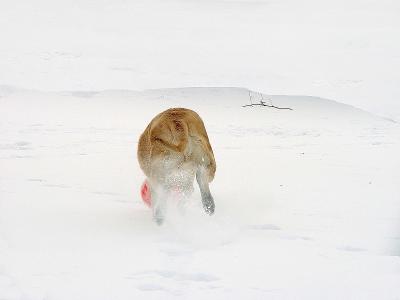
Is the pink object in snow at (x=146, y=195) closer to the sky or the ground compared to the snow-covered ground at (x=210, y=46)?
closer to the ground

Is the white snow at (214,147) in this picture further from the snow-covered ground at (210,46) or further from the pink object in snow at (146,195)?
the pink object in snow at (146,195)

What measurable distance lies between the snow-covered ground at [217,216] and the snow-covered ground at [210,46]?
194 centimetres

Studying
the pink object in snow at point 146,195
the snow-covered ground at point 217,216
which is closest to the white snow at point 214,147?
the snow-covered ground at point 217,216

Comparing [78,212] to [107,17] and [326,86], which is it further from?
[107,17]

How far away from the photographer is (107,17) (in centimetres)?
1608

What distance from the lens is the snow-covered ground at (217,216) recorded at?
146 inches

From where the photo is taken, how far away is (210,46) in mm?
13984

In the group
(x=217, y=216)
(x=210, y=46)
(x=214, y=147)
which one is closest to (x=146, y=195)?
(x=217, y=216)

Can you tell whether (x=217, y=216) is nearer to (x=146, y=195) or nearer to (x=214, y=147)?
(x=146, y=195)

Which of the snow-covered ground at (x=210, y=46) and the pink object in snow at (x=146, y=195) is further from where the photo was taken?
the snow-covered ground at (x=210, y=46)

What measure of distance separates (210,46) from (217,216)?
925 centimetres

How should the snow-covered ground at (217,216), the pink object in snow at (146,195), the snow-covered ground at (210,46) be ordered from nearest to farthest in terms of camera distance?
the snow-covered ground at (217,216), the pink object in snow at (146,195), the snow-covered ground at (210,46)

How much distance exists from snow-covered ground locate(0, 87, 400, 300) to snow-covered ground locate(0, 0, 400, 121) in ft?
6.38

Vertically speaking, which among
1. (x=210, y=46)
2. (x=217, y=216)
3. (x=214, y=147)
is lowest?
(x=217, y=216)
